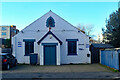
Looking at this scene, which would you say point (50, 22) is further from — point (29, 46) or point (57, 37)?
point (29, 46)

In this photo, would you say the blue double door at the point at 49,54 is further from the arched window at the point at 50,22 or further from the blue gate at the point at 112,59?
the blue gate at the point at 112,59

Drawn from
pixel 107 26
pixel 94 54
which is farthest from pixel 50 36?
pixel 107 26

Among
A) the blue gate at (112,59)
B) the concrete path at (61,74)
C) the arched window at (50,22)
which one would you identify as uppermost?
the arched window at (50,22)

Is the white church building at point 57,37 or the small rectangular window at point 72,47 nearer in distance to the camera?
the white church building at point 57,37

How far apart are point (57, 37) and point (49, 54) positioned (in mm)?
2354

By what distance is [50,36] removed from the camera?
1736cm

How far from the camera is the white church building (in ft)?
60.4

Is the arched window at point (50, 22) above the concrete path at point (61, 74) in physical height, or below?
above

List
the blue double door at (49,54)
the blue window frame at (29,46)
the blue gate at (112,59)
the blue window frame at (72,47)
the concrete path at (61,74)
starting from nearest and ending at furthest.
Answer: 1. the concrete path at (61,74)
2. the blue gate at (112,59)
3. the blue double door at (49,54)
4. the blue window frame at (72,47)
5. the blue window frame at (29,46)

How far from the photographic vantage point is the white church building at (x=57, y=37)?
18.4 metres

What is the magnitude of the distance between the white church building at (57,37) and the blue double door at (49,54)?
104cm

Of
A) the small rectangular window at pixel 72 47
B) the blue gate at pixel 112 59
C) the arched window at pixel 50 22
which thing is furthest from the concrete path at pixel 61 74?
the arched window at pixel 50 22

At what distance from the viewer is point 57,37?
60.4 feet

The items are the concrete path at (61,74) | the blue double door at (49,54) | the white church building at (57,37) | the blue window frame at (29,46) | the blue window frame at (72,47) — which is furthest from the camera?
the blue window frame at (29,46)
